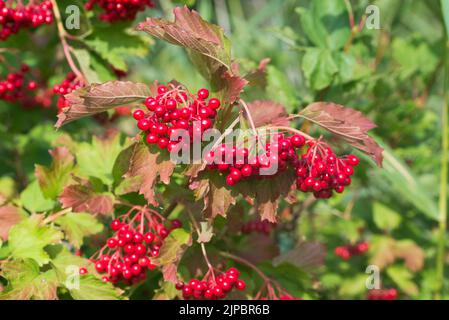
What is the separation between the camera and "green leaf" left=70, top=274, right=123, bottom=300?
1.51 meters

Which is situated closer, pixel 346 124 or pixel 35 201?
pixel 346 124

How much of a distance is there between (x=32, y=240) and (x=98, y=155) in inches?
14.1

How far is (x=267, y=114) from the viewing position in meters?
1.57

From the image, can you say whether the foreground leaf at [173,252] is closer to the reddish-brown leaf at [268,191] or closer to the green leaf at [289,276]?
the reddish-brown leaf at [268,191]

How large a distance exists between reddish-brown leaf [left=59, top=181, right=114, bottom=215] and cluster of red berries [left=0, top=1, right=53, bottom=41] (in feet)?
Result: 1.68

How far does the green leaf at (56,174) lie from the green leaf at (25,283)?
27 cm

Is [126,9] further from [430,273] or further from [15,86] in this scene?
[430,273]

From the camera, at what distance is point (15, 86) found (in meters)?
1.89

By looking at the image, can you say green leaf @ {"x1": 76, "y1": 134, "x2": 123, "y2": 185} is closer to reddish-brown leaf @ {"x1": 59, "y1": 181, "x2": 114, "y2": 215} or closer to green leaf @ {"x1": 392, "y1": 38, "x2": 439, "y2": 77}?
reddish-brown leaf @ {"x1": 59, "y1": 181, "x2": 114, "y2": 215}

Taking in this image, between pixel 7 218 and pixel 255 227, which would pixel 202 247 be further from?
pixel 7 218

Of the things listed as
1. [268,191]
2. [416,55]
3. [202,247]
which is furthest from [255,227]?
[416,55]

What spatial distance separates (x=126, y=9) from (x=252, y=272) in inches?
34.3
